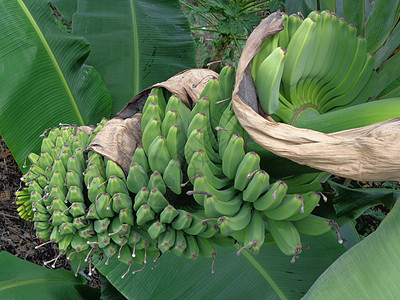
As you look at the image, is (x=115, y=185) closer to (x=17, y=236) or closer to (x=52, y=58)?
(x=52, y=58)

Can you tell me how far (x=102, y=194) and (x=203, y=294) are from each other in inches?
20.9

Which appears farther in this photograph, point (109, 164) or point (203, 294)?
point (203, 294)

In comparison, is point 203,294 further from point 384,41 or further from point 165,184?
point 384,41

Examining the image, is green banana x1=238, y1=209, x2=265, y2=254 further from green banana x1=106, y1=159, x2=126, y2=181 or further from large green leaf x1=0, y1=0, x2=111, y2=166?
large green leaf x1=0, y1=0, x2=111, y2=166

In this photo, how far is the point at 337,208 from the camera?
1.13 m

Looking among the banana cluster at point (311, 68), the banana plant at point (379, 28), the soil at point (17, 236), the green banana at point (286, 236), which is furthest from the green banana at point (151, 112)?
the soil at point (17, 236)

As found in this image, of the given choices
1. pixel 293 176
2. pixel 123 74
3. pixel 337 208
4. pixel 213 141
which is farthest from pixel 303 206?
pixel 123 74

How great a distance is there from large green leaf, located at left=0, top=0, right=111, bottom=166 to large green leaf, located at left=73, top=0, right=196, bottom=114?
10 centimetres

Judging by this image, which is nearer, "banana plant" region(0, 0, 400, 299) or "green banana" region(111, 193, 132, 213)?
"green banana" region(111, 193, 132, 213)

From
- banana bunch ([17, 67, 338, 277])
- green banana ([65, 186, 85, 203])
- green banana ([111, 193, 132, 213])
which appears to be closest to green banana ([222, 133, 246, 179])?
banana bunch ([17, 67, 338, 277])

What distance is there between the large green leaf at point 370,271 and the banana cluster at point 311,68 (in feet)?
0.71

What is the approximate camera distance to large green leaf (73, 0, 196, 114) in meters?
1.31

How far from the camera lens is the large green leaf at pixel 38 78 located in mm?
1121

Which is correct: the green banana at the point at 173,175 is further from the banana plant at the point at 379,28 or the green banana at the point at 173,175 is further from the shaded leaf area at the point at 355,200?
the shaded leaf area at the point at 355,200
